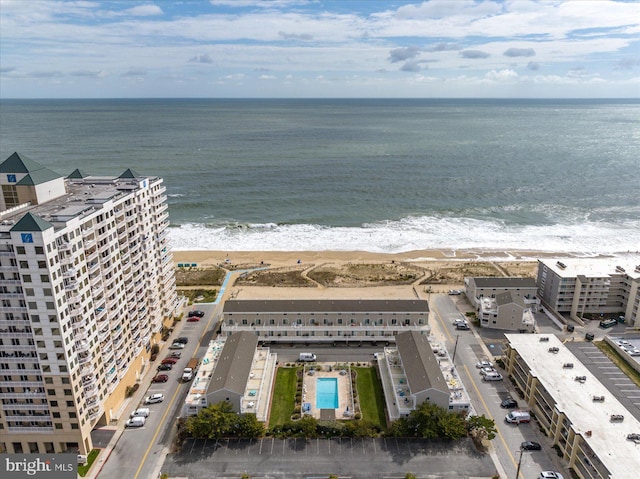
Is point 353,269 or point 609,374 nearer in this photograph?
point 609,374

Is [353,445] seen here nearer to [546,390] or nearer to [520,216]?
[546,390]

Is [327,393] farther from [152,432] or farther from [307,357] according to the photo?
[152,432]

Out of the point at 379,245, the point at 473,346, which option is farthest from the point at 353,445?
the point at 379,245

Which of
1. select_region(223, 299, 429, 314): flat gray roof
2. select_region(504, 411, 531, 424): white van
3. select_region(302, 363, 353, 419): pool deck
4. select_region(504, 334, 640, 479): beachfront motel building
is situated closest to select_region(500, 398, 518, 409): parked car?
select_region(504, 334, 640, 479): beachfront motel building

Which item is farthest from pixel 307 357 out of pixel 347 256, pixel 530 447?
pixel 347 256

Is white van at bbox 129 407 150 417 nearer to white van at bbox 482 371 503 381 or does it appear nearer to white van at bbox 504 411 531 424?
white van at bbox 504 411 531 424
